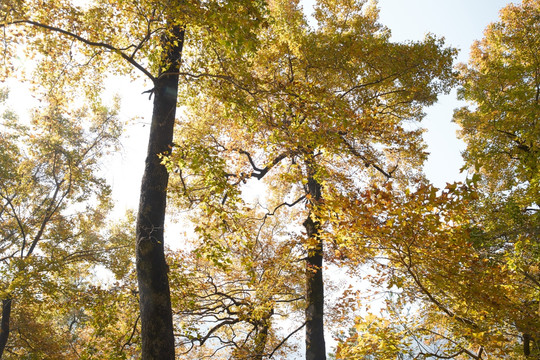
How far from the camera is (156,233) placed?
435 centimetres

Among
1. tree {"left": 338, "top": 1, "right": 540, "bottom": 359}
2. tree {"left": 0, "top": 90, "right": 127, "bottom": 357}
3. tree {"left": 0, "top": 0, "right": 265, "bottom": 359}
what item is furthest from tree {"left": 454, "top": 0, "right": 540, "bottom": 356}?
tree {"left": 0, "top": 90, "right": 127, "bottom": 357}

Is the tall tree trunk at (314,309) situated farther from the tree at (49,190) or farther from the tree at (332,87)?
the tree at (49,190)

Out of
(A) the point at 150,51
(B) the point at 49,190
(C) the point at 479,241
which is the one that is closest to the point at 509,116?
(C) the point at 479,241

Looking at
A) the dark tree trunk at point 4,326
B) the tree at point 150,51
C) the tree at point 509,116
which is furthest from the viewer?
the dark tree trunk at point 4,326

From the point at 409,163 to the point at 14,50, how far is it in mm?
9942

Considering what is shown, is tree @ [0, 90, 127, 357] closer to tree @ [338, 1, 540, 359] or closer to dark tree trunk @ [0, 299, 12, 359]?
dark tree trunk @ [0, 299, 12, 359]

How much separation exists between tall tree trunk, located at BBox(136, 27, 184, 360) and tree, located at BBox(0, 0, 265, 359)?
0.4 inches

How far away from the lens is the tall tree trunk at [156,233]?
3945 millimetres

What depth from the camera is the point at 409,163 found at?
33.2ft

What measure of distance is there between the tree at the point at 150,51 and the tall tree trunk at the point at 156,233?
1 cm

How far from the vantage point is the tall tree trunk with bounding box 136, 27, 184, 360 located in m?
3.95

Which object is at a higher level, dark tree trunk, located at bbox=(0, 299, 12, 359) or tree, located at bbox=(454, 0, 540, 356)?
tree, located at bbox=(454, 0, 540, 356)

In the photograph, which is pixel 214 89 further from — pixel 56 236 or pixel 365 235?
pixel 56 236

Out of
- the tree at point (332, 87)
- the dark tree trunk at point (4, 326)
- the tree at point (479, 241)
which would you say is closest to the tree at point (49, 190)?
the dark tree trunk at point (4, 326)
